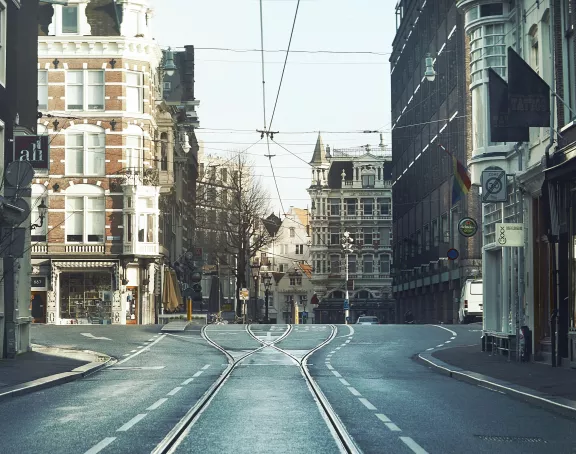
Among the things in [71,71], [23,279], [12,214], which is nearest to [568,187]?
[12,214]

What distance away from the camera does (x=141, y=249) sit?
61.3 meters

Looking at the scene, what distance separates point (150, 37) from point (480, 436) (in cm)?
5364

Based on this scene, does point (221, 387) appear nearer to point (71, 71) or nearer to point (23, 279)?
point (23, 279)

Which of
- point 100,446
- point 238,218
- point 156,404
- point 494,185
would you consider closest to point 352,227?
point 238,218

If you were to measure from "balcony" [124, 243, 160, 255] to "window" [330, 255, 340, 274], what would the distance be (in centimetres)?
6422

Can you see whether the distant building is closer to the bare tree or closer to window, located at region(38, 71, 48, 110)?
the bare tree

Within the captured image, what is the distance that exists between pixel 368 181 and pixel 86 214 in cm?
6636

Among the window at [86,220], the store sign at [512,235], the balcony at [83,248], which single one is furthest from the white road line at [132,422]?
the window at [86,220]

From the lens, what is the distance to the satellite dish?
85.3ft

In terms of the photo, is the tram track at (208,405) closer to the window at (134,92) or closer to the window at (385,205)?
the window at (134,92)

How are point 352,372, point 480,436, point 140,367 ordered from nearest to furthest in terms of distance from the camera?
point 480,436 < point 352,372 < point 140,367

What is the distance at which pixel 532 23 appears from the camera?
27.0m

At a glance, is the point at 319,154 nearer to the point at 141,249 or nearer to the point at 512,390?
the point at 141,249

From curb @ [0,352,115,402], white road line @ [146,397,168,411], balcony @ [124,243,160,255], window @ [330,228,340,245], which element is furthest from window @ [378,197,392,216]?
white road line @ [146,397,168,411]
